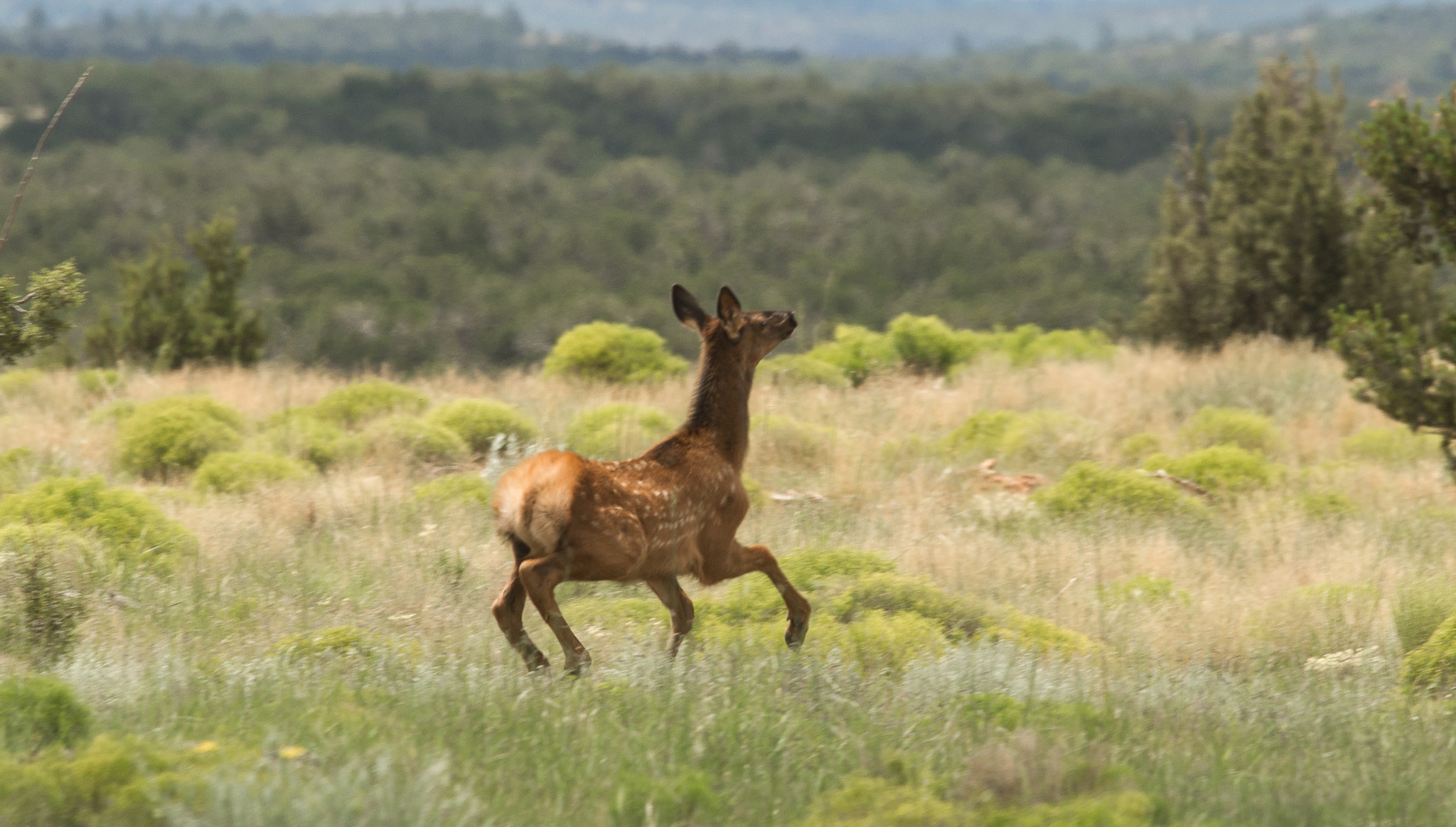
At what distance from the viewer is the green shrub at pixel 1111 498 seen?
30.5 feet

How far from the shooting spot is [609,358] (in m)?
15.5

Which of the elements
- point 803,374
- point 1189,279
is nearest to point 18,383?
point 803,374

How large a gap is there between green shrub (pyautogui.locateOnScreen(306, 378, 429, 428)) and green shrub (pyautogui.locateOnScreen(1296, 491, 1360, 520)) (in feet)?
25.7

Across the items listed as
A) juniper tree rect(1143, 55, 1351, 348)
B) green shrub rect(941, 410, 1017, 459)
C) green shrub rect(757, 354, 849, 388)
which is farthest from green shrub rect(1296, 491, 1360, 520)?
juniper tree rect(1143, 55, 1351, 348)

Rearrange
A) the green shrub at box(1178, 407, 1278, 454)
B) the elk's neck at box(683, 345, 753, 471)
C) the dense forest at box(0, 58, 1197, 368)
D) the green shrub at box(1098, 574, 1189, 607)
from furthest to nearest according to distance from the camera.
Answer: the dense forest at box(0, 58, 1197, 368)
the green shrub at box(1178, 407, 1278, 454)
the green shrub at box(1098, 574, 1189, 607)
the elk's neck at box(683, 345, 753, 471)

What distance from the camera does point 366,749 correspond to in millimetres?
3973

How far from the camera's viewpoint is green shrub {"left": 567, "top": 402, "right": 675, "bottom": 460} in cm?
1066

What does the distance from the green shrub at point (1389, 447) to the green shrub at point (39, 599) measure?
9747 millimetres

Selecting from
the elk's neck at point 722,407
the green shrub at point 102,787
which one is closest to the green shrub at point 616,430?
the elk's neck at point 722,407

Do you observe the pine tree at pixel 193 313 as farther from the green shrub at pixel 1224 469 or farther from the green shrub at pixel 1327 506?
the green shrub at pixel 1327 506

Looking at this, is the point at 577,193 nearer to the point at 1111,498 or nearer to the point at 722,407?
the point at 1111,498

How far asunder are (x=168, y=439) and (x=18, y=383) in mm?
4850

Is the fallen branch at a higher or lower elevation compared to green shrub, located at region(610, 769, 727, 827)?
lower

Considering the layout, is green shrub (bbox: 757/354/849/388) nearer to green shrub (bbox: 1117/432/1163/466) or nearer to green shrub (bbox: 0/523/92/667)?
green shrub (bbox: 1117/432/1163/466)
